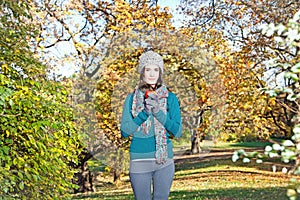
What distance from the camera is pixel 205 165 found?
12.6 metres

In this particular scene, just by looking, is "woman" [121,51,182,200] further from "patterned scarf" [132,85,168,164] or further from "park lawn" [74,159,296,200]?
"park lawn" [74,159,296,200]

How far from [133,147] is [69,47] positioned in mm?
5754

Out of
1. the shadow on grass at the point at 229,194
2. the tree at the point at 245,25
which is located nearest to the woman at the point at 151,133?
the shadow on grass at the point at 229,194

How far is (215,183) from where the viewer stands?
933 centimetres

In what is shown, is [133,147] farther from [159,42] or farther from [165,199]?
[159,42]

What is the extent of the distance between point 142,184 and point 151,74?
0.66 meters

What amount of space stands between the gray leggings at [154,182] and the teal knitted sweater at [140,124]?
10 cm

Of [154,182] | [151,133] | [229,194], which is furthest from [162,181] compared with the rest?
[229,194]

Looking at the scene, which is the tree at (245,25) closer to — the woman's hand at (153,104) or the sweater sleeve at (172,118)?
the sweater sleeve at (172,118)

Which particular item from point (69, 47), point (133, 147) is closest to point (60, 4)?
point (69, 47)

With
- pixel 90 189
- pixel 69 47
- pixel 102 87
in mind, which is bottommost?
pixel 90 189

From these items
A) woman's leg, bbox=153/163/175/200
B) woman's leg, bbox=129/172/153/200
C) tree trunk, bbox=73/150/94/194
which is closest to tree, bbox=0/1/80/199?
woman's leg, bbox=129/172/153/200

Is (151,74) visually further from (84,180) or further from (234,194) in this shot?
(84,180)

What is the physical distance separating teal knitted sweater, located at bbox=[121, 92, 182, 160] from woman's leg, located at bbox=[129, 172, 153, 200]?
10 centimetres
